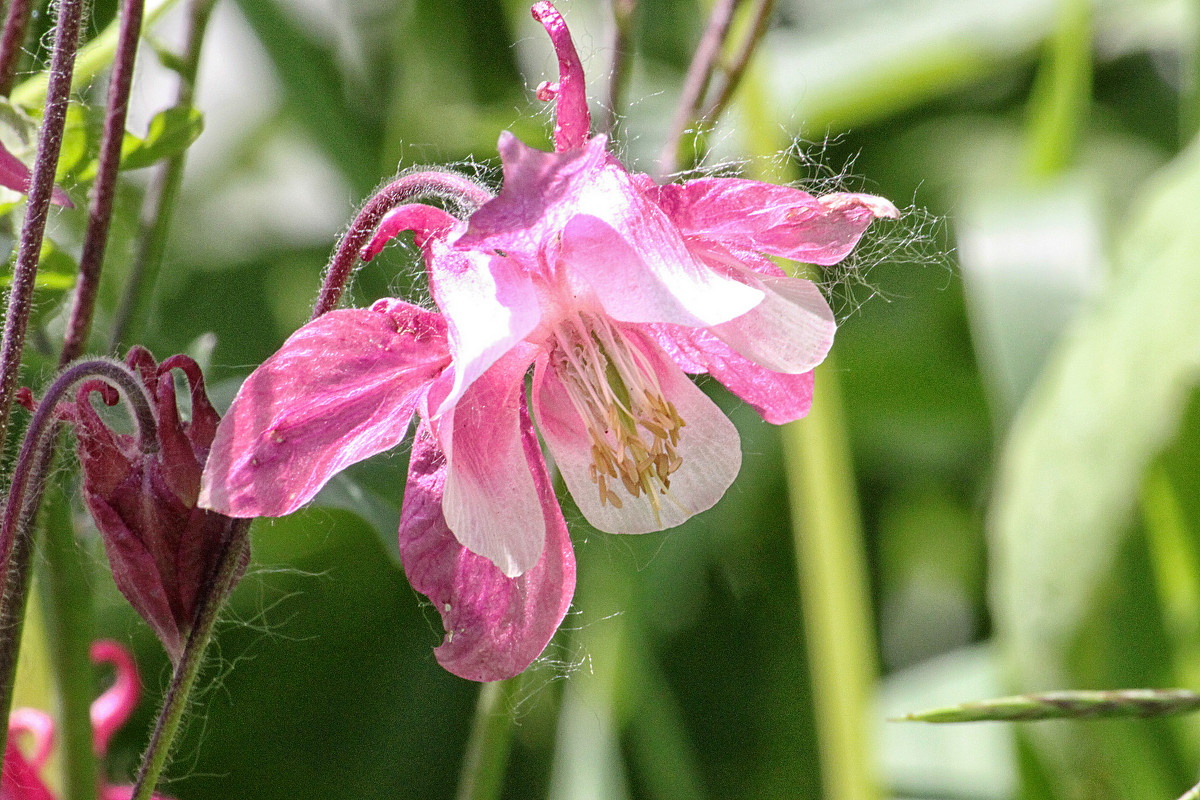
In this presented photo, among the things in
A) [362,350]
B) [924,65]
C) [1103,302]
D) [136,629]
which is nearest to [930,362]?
[924,65]

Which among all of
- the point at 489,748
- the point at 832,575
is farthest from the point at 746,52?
the point at 832,575

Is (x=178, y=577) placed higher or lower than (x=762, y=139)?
lower

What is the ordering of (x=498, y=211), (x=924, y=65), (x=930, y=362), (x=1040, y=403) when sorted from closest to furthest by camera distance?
(x=498, y=211), (x=1040, y=403), (x=924, y=65), (x=930, y=362)

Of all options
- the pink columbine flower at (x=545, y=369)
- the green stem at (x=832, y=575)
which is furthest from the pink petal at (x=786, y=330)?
the green stem at (x=832, y=575)

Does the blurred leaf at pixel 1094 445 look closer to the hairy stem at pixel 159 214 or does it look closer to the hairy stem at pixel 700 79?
the hairy stem at pixel 700 79

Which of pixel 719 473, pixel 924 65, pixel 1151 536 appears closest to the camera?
pixel 719 473

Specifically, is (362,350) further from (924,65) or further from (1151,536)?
(924,65)
